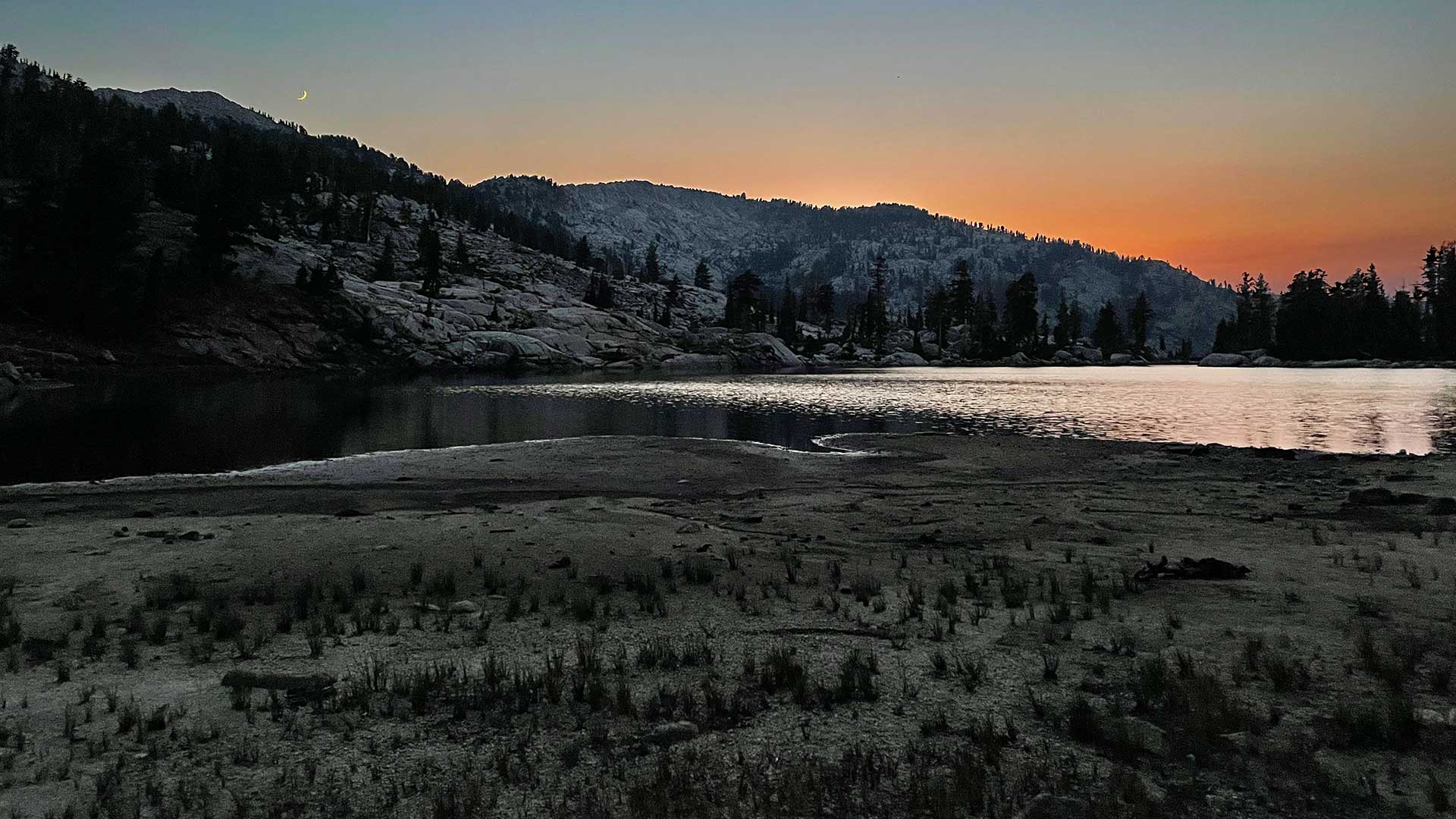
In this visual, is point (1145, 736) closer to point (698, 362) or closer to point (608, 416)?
point (608, 416)

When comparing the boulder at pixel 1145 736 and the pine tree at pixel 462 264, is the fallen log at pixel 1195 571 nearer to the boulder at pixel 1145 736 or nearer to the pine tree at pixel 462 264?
the boulder at pixel 1145 736

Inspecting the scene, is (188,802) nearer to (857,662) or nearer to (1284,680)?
(857,662)

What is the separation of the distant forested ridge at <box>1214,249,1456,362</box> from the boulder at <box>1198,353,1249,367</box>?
6.68 meters

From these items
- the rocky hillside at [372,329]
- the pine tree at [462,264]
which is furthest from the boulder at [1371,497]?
the pine tree at [462,264]

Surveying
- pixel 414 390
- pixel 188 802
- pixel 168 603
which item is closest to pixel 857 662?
pixel 188 802

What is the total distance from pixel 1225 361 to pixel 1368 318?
2737 cm

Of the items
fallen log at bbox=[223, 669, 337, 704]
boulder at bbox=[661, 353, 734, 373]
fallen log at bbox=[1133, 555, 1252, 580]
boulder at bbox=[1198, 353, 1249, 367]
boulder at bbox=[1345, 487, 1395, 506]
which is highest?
boulder at bbox=[1198, 353, 1249, 367]

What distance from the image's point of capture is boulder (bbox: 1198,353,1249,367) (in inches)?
6703

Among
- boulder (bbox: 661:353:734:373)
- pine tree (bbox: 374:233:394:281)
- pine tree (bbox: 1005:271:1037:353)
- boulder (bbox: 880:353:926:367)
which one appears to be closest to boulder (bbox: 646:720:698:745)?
boulder (bbox: 661:353:734:373)

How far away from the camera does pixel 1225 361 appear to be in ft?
568

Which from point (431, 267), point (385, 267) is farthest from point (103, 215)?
point (385, 267)

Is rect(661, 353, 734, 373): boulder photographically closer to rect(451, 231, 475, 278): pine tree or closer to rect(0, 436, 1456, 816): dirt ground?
rect(451, 231, 475, 278): pine tree

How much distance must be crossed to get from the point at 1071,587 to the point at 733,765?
28.9 ft

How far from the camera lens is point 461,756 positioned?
294 inches
